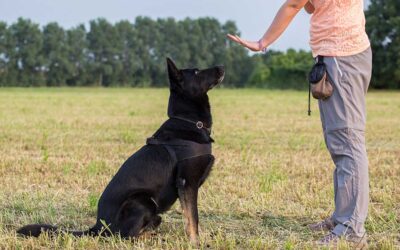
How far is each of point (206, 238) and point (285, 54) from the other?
252ft

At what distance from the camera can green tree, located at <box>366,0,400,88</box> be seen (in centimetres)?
5562

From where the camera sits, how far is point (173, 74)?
4984 mm

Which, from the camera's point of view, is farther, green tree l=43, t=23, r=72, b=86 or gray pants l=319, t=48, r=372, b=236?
green tree l=43, t=23, r=72, b=86

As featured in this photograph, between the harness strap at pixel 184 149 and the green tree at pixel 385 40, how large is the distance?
5306cm

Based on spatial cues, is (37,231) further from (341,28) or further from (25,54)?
(25,54)

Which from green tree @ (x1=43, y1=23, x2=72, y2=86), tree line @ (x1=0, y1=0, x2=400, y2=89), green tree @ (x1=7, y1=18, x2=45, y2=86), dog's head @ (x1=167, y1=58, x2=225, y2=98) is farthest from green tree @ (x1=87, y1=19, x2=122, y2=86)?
dog's head @ (x1=167, y1=58, x2=225, y2=98)

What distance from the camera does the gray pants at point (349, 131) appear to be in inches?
183

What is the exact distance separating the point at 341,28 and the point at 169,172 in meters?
1.79

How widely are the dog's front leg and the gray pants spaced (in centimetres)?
113

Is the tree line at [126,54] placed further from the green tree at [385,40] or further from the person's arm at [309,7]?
the person's arm at [309,7]

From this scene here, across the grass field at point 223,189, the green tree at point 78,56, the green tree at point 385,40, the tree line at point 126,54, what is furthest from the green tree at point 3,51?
the grass field at point 223,189

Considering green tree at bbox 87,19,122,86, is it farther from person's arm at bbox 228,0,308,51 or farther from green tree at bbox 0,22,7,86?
person's arm at bbox 228,0,308,51

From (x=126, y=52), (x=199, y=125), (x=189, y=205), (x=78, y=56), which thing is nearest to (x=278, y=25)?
(x=199, y=125)

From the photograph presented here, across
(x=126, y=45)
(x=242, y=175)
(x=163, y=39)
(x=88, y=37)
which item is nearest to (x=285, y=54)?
(x=163, y=39)
